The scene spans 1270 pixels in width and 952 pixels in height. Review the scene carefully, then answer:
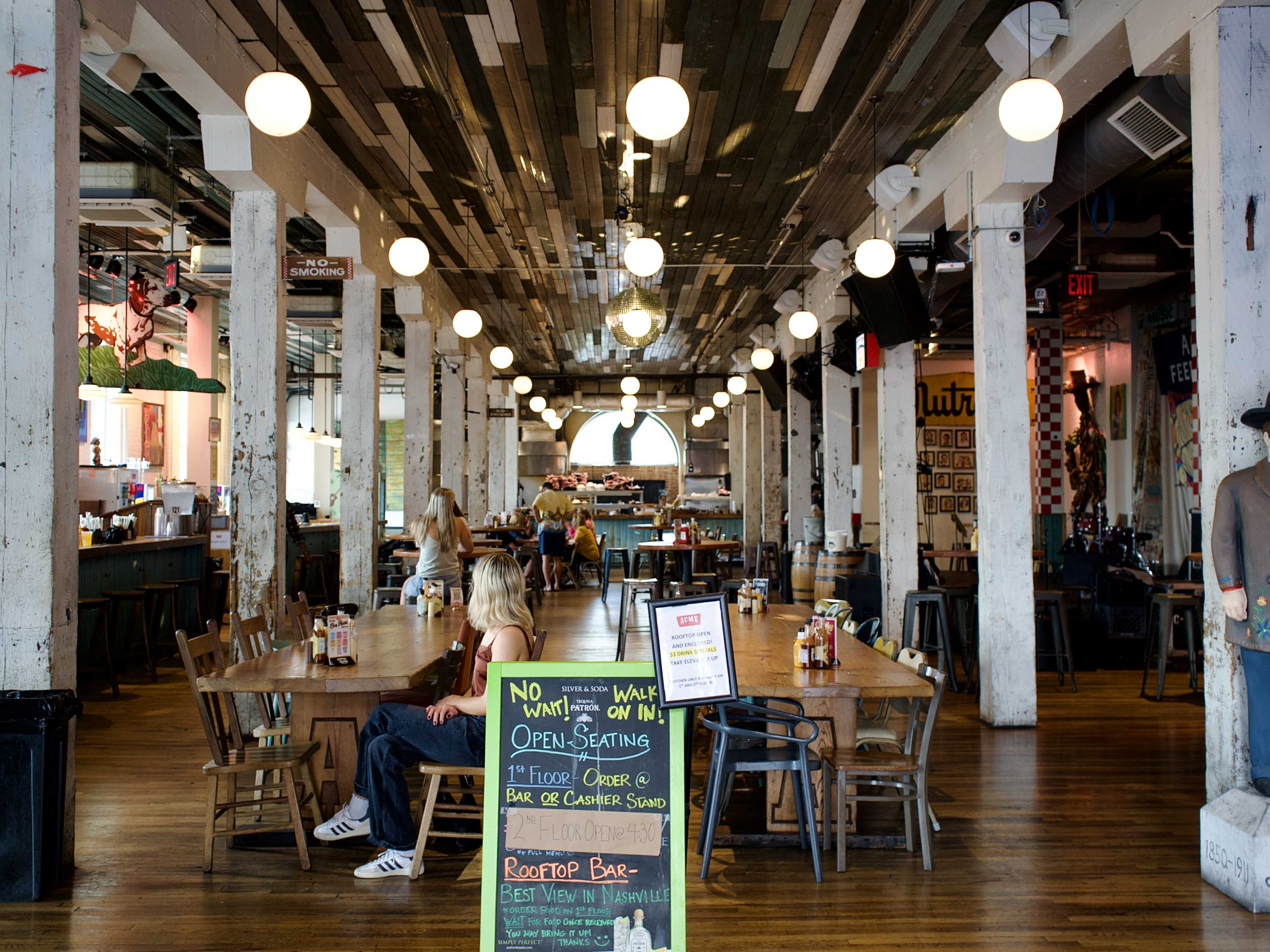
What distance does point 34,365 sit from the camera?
3.97m

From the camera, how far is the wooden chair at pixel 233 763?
12.9 ft

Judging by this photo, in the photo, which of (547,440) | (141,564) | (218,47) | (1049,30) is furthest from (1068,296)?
(547,440)

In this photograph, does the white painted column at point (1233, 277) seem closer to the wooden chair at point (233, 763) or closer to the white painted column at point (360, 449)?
the wooden chair at point (233, 763)

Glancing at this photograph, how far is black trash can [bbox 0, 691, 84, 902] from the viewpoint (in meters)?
3.70

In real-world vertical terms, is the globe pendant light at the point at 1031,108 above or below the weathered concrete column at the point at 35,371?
above

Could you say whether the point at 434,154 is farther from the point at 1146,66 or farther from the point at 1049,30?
the point at 1146,66

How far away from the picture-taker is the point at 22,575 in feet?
12.9

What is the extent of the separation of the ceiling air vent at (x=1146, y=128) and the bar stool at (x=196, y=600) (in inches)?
365

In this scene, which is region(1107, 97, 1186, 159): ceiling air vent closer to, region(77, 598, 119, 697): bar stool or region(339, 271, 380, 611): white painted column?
region(339, 271, 380, 611): white painted column

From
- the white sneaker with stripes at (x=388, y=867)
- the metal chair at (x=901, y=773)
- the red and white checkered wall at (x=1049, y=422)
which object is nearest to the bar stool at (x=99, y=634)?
the white sneaker with stripes at (x=388, y=867)

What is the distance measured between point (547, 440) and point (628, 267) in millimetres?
18437

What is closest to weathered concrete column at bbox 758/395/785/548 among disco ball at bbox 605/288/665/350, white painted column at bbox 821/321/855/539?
white painted column at bbox 821/321/855/539

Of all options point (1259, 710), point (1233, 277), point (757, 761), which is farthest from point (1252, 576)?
point (757, 761)

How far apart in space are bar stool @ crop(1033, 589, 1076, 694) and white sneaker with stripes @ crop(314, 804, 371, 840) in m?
5.51
